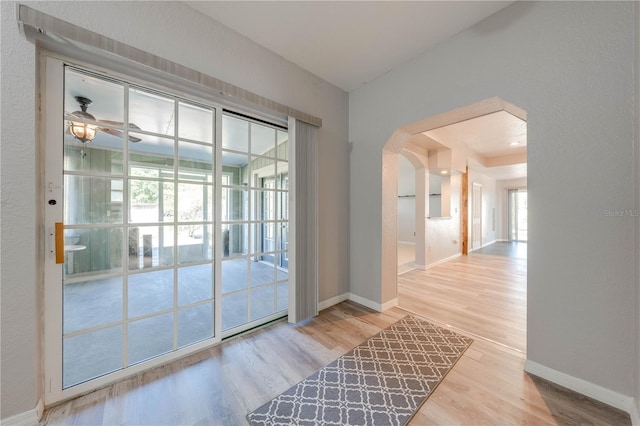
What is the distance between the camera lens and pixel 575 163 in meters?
1.51

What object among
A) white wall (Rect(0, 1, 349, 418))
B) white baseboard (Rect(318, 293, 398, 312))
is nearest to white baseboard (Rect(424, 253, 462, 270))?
white baseboard (Rect(318, 293, 398, 312))

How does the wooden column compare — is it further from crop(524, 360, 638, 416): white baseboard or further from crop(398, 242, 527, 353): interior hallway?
crop(524, 360, 638, 416): white baseboard

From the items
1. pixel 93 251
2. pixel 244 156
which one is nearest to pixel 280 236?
pixel 244 156

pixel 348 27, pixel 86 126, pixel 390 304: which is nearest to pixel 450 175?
pixel 390 304

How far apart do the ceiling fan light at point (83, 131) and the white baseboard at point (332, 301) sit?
2.63 metres

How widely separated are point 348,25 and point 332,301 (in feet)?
9.76

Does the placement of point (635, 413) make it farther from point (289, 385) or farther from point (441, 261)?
point (441, 261)

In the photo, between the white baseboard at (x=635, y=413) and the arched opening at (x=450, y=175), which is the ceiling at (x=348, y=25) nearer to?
the arched opening at (x=450, y=175)

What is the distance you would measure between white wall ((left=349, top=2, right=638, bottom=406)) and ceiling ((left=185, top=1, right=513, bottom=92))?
314 mm

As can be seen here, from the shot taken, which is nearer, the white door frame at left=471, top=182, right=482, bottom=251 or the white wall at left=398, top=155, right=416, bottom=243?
the white door frame at left=471, top=182, right=482, bottom=251

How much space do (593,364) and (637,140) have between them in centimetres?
141

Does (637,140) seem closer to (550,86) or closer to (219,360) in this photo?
(550,86)

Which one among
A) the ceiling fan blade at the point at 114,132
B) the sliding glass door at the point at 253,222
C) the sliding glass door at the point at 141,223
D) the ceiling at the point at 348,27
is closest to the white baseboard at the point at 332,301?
→ the sliding glass door at the point at 253,222

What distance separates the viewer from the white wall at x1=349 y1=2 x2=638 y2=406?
136cm
